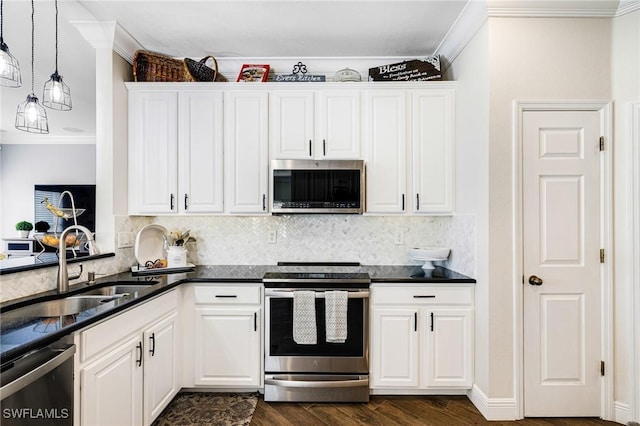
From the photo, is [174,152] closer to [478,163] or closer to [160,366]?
[160,366]

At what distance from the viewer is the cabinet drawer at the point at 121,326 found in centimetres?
157

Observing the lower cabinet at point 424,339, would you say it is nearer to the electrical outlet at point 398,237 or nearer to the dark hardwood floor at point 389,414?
the dark hardwood floor at point 389,414

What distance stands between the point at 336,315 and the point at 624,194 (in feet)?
6.95

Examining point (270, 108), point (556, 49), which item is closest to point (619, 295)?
point (556, 49)

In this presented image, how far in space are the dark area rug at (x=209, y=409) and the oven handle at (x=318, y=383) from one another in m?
0.22

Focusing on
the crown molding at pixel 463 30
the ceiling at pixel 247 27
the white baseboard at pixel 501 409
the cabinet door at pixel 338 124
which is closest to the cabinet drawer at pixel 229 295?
the cabinet door at pixel 338 124

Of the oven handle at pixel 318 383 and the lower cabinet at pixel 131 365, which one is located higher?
the lower cabinet at pixel 131 365

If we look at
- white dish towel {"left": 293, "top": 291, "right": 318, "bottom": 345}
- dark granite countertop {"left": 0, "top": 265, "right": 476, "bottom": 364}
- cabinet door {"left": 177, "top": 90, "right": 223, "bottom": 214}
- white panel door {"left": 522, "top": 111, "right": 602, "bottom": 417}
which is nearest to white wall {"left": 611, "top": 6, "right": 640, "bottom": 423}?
white panel door {"left": 522, "top": 111, "right": 602, "bottom": 417}

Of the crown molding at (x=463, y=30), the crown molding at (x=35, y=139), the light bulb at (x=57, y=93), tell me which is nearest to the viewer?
the light bulb at (x=57, y=93)

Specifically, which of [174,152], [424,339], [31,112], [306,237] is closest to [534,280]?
[424,339]

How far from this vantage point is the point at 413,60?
2920 mm

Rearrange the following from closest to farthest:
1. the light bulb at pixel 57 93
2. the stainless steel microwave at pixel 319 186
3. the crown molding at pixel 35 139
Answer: the light bulb at pixel 57 93, the stainless steel microwave at pixel 319 186, the crown molding at pixel 35 139

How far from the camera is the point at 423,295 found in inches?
101

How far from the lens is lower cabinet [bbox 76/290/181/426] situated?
1.58 metres
